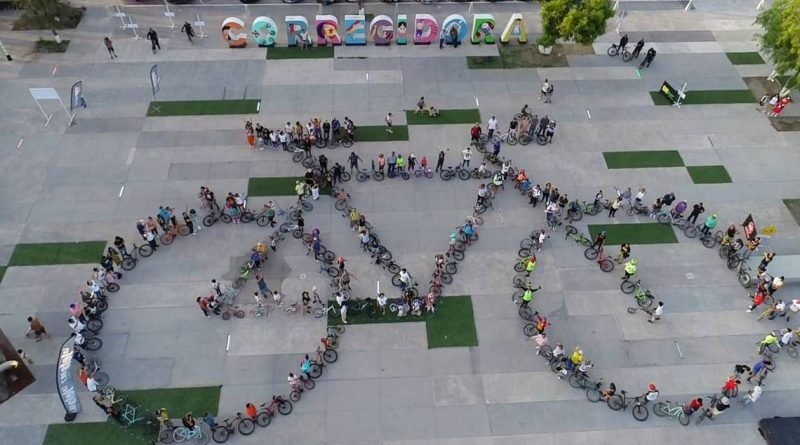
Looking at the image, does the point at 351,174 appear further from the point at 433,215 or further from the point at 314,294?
the point at 314,294

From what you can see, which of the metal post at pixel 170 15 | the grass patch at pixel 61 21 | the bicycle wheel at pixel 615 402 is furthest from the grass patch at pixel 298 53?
the bicycle wheel at pixel 615 402

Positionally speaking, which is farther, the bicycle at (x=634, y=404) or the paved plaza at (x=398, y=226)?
the paved plaza at (x=398, y=226)

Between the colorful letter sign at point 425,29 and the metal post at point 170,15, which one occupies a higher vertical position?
the colorful letter sign at point 425,29

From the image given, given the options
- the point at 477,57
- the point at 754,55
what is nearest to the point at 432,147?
the point at 477,57

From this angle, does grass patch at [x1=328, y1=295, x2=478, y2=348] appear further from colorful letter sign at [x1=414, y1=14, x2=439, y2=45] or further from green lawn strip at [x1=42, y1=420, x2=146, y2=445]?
colorful letter sign at [x1=414, y1=14, x2=439, y2=45]

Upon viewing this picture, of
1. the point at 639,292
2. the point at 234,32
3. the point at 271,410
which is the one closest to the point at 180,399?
the point at 271,410

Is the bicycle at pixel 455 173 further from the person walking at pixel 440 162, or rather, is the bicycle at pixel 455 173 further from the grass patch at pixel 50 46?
the grass patch at pixel 50 46

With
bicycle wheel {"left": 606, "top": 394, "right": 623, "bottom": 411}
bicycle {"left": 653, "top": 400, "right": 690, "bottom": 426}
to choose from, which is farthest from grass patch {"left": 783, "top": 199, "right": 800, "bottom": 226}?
bicycle wheel {"left": 606, "top": 394, "right": 623, "bottom": 411}
